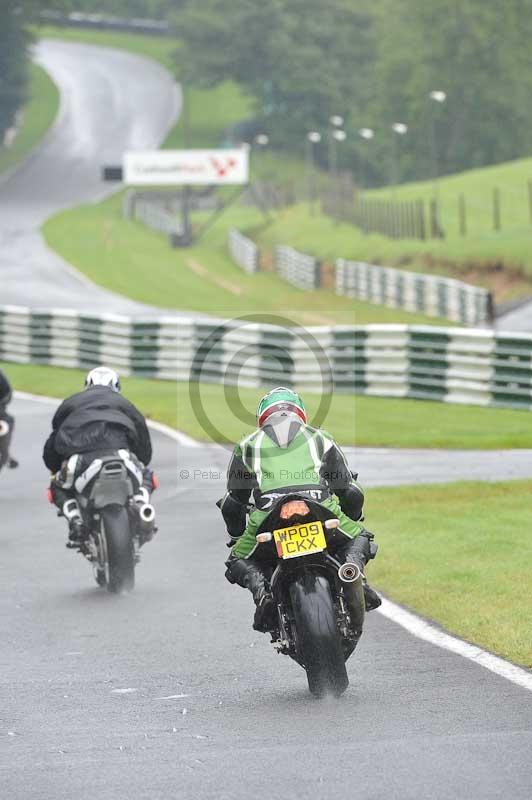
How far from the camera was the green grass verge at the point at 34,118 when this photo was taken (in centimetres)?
11450

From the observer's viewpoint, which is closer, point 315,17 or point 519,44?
point 519,44

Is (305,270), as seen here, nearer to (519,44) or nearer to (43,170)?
(43,170)

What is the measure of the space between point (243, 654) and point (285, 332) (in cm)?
1905

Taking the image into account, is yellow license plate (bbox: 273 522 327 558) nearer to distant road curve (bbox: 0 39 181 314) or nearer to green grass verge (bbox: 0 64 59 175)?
distant road curve (bbox: 0 39 181 314)

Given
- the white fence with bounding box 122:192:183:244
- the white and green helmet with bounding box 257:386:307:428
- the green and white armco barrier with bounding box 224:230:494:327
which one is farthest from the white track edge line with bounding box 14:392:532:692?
the white fence with bounding box 122:192:183:244

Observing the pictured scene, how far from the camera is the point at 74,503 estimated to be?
41.7 feet

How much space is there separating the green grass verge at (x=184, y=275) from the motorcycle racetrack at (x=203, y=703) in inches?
1519

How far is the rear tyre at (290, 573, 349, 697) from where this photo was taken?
847cm

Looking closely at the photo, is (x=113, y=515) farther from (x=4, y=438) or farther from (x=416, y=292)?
(x=416, y=292)

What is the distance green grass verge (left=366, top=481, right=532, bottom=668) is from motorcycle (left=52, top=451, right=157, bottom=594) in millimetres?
1776

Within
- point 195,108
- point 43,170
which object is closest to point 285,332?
point 43,170

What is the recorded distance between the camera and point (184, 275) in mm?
67000

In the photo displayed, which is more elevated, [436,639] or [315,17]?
[436,639]

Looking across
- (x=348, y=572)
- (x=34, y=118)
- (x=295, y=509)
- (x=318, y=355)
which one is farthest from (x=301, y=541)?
(x=34, y=118)
